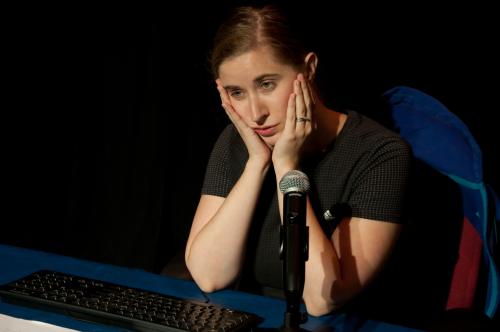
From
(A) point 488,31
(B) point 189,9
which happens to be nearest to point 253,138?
(A) point 488,31

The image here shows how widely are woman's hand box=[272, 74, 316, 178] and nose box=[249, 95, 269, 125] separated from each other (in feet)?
0.21

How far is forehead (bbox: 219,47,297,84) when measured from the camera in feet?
5.11

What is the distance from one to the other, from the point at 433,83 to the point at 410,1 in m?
Result: 0.30

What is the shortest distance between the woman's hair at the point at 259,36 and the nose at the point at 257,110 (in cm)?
12

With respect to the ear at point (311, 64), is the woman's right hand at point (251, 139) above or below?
below

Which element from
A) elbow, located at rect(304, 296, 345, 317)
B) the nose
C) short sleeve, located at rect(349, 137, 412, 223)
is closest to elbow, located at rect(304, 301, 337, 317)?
elbow, located at rect(304, 296, 345, 317)

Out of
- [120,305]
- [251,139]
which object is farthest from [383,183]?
[120,305]

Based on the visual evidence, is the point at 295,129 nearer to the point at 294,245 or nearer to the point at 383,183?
the point at 383,183

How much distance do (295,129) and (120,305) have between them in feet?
2.11

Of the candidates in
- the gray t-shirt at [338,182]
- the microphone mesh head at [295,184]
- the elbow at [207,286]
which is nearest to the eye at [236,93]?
the gray t-shirt at [338,182]

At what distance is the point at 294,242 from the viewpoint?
981mm

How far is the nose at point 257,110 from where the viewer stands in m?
1.59

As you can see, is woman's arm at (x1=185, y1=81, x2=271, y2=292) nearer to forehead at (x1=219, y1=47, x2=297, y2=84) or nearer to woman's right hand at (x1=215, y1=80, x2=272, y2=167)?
woman's right hand at (x1=215, y1=80, x2=272, y2=167)

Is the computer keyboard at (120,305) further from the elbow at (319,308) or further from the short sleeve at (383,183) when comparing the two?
the short sleeve at (383,183)
